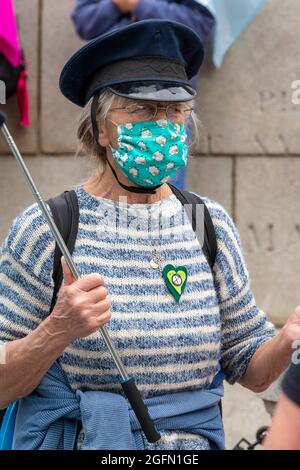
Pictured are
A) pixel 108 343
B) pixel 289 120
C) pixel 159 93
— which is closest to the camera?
pixel 108 343

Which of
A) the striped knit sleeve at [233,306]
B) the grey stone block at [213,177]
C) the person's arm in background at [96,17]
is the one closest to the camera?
the striped knit sleeve at [233,306]

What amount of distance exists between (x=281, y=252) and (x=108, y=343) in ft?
10.2

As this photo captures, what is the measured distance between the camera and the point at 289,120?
19.1 ft

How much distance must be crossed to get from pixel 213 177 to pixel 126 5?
117 cm

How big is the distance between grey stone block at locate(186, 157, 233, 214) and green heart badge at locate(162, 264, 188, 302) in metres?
2.88

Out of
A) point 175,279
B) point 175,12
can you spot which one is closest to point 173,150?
point 175,279

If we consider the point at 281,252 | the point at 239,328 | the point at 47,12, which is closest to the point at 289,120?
the point at 281,252

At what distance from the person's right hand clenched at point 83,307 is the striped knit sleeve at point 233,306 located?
0.54 metres

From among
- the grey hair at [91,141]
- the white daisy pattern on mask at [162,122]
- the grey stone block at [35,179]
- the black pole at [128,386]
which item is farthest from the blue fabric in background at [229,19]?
the black pole at [128,386]

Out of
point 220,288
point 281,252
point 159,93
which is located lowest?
point 281,252

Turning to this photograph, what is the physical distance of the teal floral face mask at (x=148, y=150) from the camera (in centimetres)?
325

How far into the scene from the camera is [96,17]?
548 cm

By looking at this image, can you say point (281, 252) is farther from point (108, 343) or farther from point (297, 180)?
point (108, 343)

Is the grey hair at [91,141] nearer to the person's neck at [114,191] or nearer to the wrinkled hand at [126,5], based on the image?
the person's neck at [114,191]
